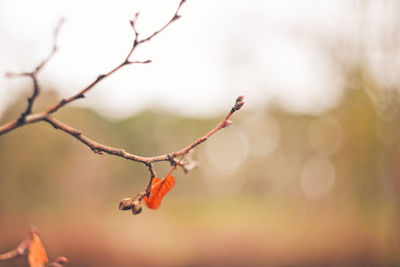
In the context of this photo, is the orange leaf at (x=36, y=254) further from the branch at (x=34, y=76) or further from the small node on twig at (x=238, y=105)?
the small node on twig at (x=238, y=105)

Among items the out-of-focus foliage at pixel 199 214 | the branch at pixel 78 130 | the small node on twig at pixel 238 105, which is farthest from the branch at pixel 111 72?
the out-of-focus foliage at pixel 199 214

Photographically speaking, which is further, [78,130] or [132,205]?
[132,205]

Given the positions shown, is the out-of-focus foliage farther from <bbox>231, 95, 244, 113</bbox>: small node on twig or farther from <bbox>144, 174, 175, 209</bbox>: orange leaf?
<bbox>231, 95, 244, 113</bbox>: small node on twig

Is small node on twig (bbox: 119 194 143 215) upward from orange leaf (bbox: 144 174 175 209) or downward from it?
downward

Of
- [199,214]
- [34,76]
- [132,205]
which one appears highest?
[199,214]

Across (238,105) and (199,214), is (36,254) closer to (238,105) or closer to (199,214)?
(238,105)

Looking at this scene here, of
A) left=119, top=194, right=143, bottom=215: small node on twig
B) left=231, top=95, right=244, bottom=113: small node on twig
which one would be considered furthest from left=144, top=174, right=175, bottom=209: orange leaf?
left=231, top=95, right=244, bottom=113: small node on twig

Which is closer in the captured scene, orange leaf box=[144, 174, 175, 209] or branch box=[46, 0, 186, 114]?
branch box=[46, 0, 186, 114]

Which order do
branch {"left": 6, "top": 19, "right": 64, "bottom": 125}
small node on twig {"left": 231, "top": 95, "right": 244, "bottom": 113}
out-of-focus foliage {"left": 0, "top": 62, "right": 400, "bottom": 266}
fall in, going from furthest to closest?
out-of-focus foliage {"left": 0, "top": 62, "right": 400, "bottom": 266}
small node on twig {"left": 231, "top": 95, "right": 244, "bottom": 113}
branch {"left": 6, "top": 19, "right": 64, "bottom": 125}

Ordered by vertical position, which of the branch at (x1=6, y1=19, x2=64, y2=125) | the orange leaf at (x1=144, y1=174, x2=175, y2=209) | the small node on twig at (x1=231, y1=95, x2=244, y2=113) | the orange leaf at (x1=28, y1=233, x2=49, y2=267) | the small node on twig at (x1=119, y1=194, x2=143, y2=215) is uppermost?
the small node on twig at (x1=231, y1=95, x2=244, y2=113)

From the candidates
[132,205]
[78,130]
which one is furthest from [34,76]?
[132,205]

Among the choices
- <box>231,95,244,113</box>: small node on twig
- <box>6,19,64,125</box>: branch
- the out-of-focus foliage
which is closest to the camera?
<box>6,19,64,125</box>: branch

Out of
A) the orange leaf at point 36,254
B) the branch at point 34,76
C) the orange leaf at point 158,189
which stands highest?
the branch at point 34,76
